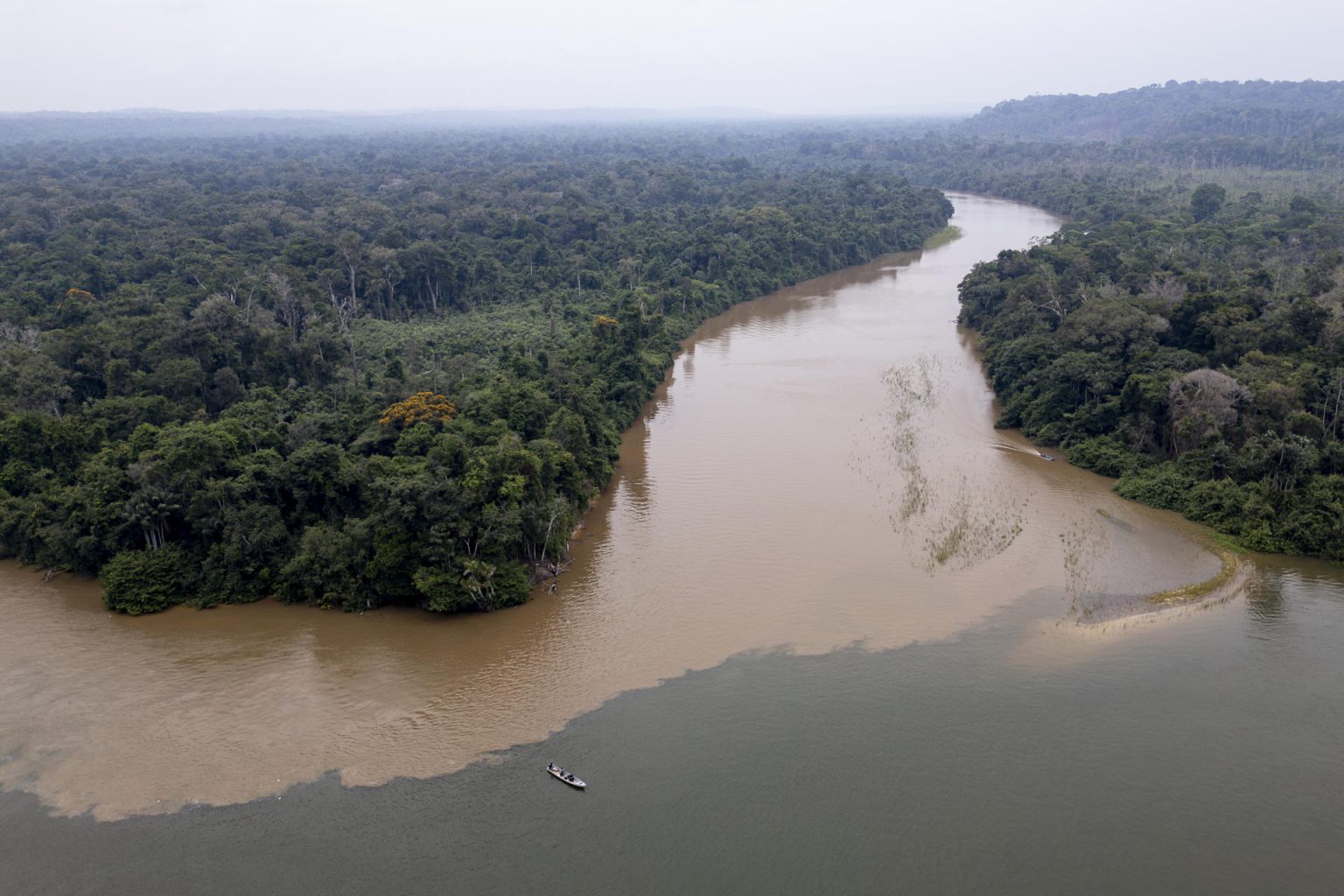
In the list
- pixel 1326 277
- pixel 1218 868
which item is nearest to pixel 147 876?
pixel 1218 868

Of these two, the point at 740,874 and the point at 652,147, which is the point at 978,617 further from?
the point at 652,147

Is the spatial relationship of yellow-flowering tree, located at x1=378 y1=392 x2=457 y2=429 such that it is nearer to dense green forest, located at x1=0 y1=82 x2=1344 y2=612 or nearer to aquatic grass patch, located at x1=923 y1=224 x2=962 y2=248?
dense green forest, located at x1=0 y1=82 x2=1344 y2=612

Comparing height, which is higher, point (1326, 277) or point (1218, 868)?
point (1326, 277)

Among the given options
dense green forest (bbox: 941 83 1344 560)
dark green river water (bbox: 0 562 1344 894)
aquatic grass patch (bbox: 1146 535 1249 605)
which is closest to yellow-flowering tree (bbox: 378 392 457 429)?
dark green river water (bbox: 0 562 1344 894)

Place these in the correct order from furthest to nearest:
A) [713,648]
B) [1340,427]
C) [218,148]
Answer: [218,148] → [1340,427] → [713,648]

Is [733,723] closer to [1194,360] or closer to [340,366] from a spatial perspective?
[1194,360]

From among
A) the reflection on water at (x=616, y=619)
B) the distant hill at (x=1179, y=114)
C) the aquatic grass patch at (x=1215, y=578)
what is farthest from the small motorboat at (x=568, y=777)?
the distant hill at (x=1179, y=114)
